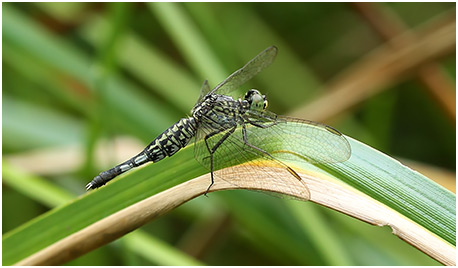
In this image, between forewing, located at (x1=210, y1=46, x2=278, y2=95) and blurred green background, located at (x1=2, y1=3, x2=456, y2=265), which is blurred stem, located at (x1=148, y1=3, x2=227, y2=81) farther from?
forewing, located at (x1=210, y1=46, x2=278, y2=95)

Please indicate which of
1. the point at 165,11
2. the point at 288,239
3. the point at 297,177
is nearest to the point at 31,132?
the point at 165,11

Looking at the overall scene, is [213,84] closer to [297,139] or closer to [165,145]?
[165,145]

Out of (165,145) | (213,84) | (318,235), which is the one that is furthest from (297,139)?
(213,84)

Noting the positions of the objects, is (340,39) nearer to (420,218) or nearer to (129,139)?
(129,139)

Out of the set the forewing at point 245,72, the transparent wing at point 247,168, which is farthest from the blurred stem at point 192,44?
the transparent wing at point 247,168

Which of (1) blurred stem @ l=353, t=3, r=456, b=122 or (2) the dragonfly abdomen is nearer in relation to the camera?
(2) the dragonfly abdomen

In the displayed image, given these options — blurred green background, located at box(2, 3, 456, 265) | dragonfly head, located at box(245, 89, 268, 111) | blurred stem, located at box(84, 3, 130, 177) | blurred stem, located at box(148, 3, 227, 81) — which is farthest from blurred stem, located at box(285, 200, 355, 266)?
blurred stem, located at box(84, 3, 130, 177)

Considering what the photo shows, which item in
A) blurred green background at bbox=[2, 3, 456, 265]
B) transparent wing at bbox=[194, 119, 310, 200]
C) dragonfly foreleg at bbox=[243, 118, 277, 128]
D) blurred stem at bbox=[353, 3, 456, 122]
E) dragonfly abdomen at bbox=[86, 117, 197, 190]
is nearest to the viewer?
transparent wing at bbox=[194, 119, 310, 200]

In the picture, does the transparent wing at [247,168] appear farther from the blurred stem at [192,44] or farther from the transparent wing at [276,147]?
the blurred stem at [192,44]
